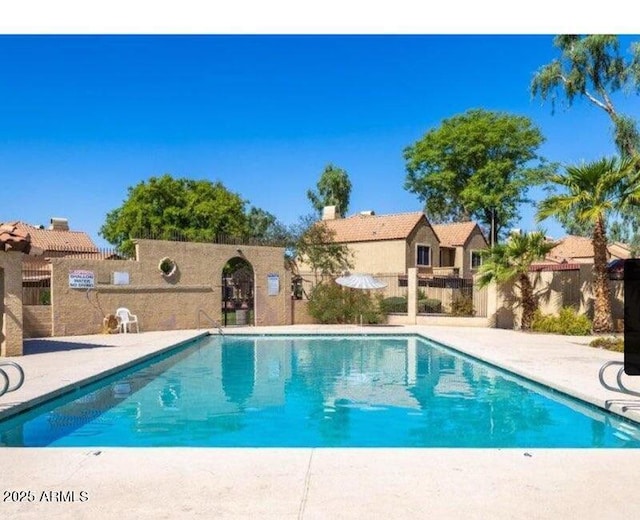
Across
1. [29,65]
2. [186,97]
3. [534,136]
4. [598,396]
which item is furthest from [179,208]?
[598,396]

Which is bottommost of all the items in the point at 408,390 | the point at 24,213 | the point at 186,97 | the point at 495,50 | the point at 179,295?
the point at 408,390

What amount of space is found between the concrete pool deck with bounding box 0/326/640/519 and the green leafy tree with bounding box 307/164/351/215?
180ft

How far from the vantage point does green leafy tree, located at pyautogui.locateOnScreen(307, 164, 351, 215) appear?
6091 centimetres

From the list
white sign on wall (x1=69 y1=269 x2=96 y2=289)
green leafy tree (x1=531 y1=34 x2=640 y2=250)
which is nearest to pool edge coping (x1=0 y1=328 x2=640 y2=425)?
white sign on wall (x1=69 y1=269 x2=96 y2=289)

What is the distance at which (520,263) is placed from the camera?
→ 2180cm

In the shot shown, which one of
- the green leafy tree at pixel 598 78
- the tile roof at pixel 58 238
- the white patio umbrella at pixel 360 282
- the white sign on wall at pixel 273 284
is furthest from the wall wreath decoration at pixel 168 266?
the green leafy tree at pixel 598 78

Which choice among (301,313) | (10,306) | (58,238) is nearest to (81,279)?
(10,306)

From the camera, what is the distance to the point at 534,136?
45.0 m

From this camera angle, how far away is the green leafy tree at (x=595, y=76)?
26.1m

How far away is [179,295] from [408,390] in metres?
13.3

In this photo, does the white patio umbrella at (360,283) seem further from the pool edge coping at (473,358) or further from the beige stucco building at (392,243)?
the beige stucco building at (392,243)

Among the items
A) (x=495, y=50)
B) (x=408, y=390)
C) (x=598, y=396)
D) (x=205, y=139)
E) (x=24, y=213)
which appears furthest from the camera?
(x=24, y=213)

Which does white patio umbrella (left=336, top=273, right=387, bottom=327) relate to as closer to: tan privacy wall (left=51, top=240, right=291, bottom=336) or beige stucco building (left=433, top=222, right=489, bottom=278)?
tan privacy wall (left=51, top=240, right=291, bottom=336)
